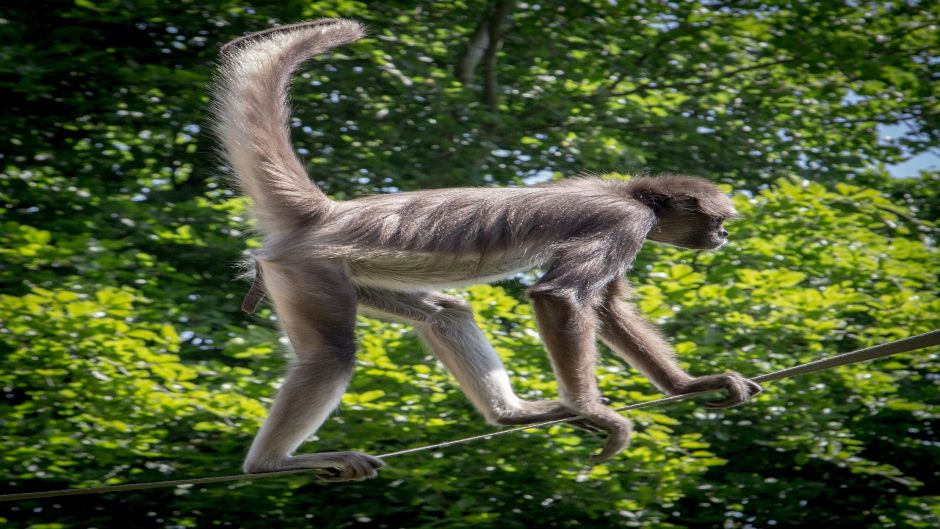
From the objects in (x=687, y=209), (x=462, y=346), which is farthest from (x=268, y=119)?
(x=687, y=209)

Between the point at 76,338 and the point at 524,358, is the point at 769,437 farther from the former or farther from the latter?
the point at 76,338

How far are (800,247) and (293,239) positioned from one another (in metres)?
6.98

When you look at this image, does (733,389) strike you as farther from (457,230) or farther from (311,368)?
(311,368)

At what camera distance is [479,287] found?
977cm

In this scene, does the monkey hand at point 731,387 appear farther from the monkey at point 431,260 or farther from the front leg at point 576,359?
the front leg at point 576,359

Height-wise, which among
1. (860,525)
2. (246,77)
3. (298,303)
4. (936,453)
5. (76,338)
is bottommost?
(860,525)

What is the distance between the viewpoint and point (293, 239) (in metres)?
5.17

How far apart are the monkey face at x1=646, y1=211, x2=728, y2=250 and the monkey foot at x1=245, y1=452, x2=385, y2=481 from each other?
2062mm

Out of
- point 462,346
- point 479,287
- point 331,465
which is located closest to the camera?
point 331,465

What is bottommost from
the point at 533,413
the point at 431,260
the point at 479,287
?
the point at 479,287

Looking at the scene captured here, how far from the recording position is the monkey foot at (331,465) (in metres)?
4.77

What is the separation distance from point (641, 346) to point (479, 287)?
431cm

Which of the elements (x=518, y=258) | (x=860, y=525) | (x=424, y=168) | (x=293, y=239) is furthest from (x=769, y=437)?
(x=293, y=239)

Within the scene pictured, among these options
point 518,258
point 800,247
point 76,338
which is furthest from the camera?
point 800,247
